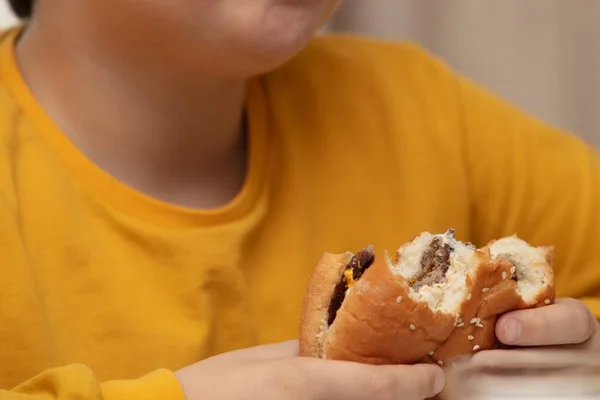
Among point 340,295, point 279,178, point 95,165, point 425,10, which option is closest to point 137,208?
point 95,165

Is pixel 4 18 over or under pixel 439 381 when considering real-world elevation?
over

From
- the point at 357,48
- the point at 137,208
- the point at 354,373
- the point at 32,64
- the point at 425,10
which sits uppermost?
the point at 425,10

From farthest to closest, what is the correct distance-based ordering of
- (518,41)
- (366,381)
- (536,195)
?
(518,41), (536,195), (366,381)

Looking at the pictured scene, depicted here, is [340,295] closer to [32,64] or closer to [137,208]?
[137,208]

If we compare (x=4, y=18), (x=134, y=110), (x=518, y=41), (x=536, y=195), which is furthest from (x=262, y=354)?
(x=518, y=41)

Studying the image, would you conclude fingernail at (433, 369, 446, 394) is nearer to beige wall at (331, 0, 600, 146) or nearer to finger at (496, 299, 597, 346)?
finger at (496, 299, 597, 346)

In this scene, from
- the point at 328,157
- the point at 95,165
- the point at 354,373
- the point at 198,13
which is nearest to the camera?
the point at 354,373

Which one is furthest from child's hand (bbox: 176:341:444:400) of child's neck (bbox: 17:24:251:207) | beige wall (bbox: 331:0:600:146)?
beige wall (bbox: 331:0:600:146)

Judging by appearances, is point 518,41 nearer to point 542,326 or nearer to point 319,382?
point 542,326
